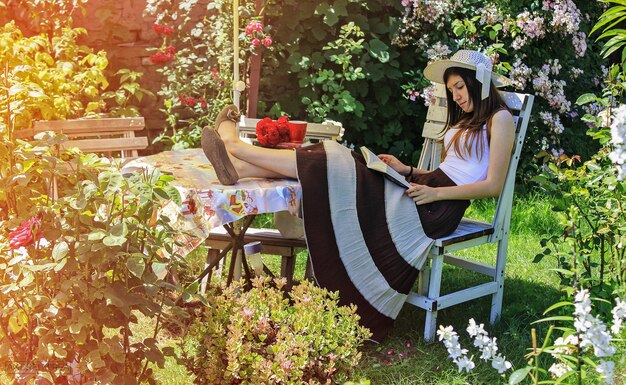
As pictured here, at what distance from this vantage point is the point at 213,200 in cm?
314

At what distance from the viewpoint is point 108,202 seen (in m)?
2.41

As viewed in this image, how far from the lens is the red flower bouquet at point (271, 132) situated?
3578 millimetres

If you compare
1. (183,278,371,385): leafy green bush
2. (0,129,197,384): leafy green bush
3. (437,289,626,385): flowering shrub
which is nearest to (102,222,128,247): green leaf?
(0,129,197,384): leafy green bush

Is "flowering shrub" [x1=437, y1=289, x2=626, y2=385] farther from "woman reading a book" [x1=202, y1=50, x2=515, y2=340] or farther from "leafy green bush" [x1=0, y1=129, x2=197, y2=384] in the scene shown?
"woman reading a book" [x1=202, y1=50, x2=515, y2=340]

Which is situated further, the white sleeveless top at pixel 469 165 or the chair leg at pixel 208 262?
the chair leg at pixel 208 262

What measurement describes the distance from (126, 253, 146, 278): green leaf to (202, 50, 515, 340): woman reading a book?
39.0 inches

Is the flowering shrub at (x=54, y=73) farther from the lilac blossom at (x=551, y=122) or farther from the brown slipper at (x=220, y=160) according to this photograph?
the lilac blossom at (x=551, y=122)

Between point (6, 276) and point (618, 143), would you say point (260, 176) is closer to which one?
point (6, 276)

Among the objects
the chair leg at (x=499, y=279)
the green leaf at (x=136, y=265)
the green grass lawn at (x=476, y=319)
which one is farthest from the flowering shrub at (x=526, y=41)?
the green leaf at (x=136, y=265)

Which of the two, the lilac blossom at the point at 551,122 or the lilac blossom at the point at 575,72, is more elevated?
the lilac blossom at the point at 575,72

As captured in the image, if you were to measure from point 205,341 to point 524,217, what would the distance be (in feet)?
12.0

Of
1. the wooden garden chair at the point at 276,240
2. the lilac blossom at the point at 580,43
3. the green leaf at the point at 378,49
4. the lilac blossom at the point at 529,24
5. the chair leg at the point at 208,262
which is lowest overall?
the chair leg at the point at 208,262

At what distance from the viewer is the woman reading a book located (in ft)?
11.5

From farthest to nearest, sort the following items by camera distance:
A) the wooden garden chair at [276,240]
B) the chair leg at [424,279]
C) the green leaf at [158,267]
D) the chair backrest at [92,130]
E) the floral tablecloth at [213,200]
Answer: the chair backrest at [92,130] < the wooden garden chair at [276,240] < the chair leg at [424,279] < the floral tablecloth at [213,200] < the green leaf at [158,267]
